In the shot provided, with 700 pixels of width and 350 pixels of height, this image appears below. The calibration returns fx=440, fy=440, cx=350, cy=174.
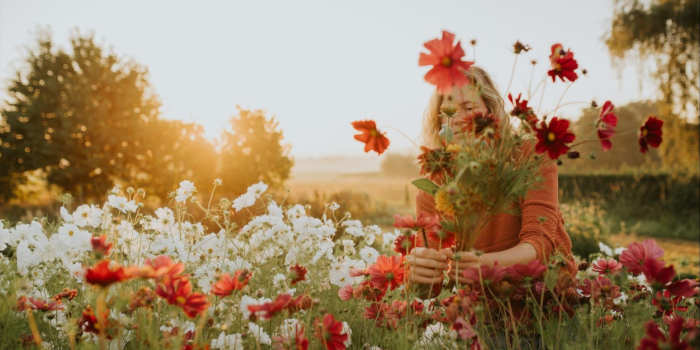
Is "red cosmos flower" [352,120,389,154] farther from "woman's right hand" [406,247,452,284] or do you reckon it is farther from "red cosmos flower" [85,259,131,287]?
"red cosmos flower" [85,259,131,287]

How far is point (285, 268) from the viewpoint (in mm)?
2203

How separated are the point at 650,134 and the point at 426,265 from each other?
800mm

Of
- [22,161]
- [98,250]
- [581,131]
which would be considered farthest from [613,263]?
[22,161]

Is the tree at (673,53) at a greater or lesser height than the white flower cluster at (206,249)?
greater

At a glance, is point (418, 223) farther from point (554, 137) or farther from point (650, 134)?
point (650, 134)

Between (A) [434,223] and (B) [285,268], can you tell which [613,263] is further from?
(B) [285,268]

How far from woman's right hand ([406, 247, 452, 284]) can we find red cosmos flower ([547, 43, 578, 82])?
67 cm

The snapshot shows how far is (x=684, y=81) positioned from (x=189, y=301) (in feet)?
51.0

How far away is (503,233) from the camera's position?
2.13 meters

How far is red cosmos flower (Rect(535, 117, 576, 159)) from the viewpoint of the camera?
1.18 m

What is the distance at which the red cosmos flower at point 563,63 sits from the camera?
1.28 metres

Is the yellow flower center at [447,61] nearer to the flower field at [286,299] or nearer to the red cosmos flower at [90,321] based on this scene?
the flower field at [286,299]

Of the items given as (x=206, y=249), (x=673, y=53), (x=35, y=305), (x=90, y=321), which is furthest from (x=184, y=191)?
(x=673, y=53)

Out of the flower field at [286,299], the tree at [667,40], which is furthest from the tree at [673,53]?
the flower field at [286,299]
